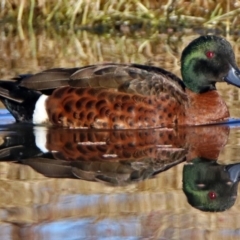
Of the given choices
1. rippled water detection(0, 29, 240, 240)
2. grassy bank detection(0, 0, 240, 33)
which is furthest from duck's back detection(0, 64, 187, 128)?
grassy bank detection(0, 0, 240, 33)

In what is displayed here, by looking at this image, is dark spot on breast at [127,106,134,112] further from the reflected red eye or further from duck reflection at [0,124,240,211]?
the reflected red eye

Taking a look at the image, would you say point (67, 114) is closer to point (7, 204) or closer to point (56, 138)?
point (56, 138)

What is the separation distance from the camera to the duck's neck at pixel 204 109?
23.9 feet

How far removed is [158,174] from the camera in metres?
5.70

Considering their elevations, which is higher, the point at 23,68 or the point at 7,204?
the point at 7,204

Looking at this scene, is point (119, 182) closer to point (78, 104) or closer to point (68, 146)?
point (68, 146)

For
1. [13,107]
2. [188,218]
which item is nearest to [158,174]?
[188,218]

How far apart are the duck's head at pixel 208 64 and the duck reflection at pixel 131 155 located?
0.42 metres

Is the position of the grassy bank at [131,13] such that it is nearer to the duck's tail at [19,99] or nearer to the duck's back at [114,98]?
the duck's tail at [19,99]

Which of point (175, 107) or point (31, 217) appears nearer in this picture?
point (31, 217)

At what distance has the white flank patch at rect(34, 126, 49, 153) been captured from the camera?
654 centimetres

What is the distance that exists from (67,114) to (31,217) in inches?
103

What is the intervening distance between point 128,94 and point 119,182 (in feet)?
5.62

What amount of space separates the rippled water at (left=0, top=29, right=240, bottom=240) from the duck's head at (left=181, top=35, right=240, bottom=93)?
384 mm
